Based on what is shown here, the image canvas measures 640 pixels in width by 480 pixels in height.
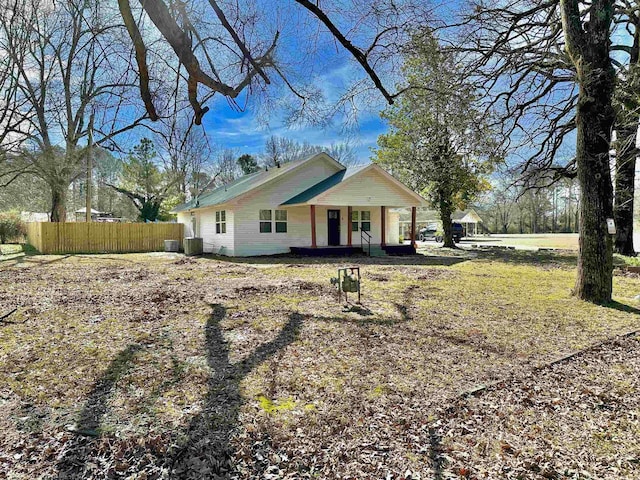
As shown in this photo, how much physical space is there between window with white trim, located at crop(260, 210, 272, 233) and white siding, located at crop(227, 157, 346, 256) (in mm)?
166

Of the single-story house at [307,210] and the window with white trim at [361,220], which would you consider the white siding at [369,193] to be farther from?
the window with white trim at [361,220]

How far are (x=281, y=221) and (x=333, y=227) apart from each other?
280cm

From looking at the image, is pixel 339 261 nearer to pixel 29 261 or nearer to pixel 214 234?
pixel 214 234

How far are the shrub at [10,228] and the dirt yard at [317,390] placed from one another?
2392 cm

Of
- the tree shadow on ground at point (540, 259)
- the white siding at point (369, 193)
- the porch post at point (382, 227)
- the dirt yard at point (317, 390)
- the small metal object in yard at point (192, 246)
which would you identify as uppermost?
the white siding at point (369, 193)

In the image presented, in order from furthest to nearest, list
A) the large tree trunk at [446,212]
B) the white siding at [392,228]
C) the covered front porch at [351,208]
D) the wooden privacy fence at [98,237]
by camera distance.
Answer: the white siding at [392,228] < the large tree trunk at [446,212] < the wooden privacy fence at [98,237] < the covered front porch at [351,208]

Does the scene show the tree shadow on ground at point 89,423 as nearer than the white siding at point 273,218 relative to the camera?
Yes

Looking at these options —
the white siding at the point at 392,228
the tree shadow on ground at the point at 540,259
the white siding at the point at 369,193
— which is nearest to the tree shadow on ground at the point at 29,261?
the white siding at the point at 369,193

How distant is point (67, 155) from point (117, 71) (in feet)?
59.1

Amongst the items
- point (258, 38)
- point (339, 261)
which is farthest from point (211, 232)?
point (258, 38)

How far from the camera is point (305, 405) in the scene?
10.6 ft

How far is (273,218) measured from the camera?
61.5 feet

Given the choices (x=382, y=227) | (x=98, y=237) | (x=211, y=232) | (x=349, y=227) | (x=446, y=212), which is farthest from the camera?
(x=446, y=212)

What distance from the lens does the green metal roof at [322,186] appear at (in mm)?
17812
